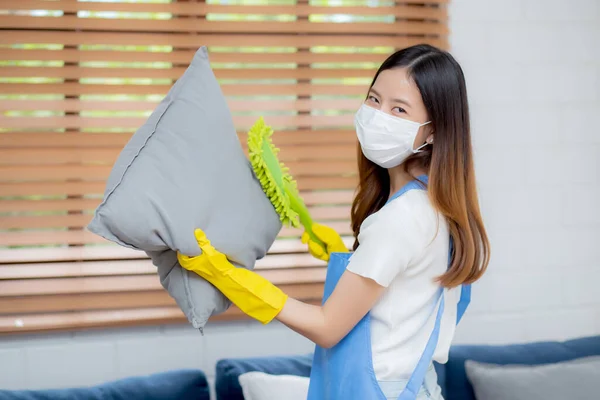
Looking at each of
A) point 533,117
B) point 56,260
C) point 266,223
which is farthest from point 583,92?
point 56,260

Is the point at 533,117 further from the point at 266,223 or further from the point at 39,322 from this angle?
the point at 39,322

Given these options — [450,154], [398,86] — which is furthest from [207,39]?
[450,154]

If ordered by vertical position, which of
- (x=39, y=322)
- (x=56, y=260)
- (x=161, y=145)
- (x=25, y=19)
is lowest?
(x=39, y=322)

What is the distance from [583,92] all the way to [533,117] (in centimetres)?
21

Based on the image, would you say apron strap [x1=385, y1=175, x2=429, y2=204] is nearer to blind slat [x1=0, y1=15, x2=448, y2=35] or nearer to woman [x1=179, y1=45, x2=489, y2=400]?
woman [x1=179, y1=45, x2=489, y2=400]

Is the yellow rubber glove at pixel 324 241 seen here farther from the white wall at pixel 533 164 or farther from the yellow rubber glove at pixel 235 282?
the white wall at pixel 533 164

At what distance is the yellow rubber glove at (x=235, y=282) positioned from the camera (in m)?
1.31

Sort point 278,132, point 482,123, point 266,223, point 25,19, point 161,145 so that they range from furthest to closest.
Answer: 1. point 482,123
2. point 278,132
3. point 25,19
4. point 266,223
5. point 161,145

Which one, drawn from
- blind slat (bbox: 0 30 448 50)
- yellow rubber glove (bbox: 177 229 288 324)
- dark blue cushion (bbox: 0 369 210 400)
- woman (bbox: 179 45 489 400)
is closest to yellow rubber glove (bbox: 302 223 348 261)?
woman (bbox: 179 45 489 400)

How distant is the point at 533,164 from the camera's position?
2.31m

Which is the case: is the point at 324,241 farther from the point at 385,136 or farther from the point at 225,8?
the point at 225,8

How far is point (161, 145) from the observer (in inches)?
51.9

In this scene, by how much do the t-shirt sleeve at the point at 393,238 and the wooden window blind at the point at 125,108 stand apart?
0.80m

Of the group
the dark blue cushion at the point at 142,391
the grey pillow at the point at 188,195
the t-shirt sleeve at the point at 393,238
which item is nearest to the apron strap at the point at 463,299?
the t-shirt sleeve at the point at 393,238
